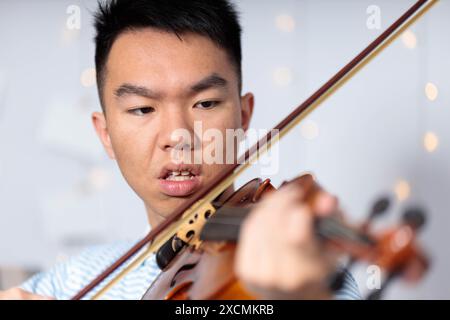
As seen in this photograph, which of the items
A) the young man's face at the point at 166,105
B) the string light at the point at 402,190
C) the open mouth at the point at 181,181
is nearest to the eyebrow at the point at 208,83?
the young man's face at the point at 166,105

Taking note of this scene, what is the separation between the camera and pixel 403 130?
108cm

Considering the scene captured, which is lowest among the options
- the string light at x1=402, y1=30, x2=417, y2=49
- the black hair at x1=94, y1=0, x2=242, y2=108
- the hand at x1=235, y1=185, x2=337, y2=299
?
the hand at x1=235, y1=185, x2=337, y2=299

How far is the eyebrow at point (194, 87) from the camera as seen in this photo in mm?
806

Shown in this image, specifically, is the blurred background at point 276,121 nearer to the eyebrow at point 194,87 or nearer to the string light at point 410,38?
the string light at point 410,38

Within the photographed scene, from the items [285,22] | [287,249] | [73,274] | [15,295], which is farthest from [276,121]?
[287,249]

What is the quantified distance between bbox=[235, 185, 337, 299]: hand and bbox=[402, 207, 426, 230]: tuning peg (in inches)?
2.2

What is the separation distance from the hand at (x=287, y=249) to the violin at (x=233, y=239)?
0.04ft

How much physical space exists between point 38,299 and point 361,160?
1.88 feet

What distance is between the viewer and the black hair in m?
0.83

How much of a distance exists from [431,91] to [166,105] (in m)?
0.50

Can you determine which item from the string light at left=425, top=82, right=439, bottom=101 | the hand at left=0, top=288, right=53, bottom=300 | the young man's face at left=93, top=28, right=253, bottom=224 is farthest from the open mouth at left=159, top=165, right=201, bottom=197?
the string light at left=425, top=82, right=439, bottom=101

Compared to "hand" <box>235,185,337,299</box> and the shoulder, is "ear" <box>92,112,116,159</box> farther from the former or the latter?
"hand" <box>235,185,337,299</box>

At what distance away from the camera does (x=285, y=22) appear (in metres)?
1.16

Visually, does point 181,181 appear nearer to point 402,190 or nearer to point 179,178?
point 179,178
